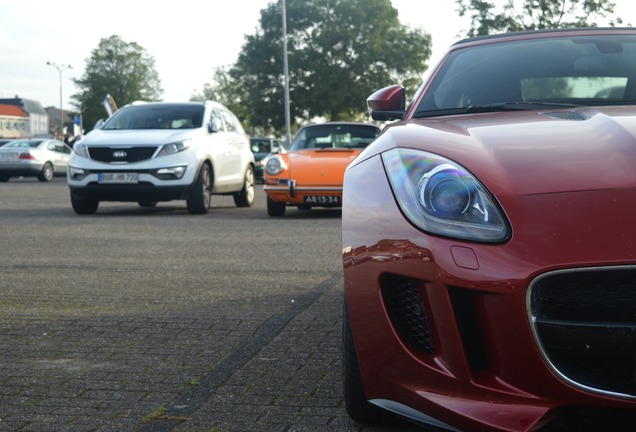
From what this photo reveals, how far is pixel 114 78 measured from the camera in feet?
375

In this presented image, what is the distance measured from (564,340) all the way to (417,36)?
67.4 m

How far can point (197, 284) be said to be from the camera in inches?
271

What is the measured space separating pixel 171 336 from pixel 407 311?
235 cm

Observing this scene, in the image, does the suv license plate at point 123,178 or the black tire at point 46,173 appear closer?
the suv license plate at point 123,178

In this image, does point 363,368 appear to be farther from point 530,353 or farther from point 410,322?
point 530,353

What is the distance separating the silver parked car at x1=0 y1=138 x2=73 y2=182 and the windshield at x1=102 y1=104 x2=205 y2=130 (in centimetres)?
1946

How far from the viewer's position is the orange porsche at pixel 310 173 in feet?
44.4

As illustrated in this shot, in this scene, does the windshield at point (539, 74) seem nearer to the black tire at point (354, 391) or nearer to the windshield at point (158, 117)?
the black tire at point (354, 391)

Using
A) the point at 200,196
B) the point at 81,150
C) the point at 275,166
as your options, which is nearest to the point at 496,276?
the point at 275,166

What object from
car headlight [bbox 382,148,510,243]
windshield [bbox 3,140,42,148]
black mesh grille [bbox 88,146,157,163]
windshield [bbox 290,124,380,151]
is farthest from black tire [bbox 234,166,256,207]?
windshield [bbox 3,140,42,148]

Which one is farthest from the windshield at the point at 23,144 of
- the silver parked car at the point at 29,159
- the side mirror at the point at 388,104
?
the side mirror at the point at 388,104

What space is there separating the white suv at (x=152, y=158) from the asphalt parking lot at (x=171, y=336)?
3.71m

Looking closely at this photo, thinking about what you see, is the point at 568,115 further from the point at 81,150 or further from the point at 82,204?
the point at 82,204

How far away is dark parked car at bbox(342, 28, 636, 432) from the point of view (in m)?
2.60
